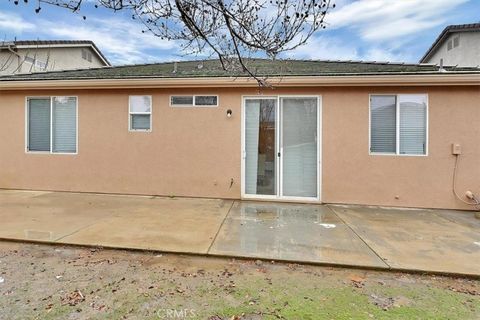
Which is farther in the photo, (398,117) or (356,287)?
(398,117)

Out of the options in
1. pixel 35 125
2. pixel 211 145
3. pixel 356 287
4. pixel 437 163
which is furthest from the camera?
pixel 35 125

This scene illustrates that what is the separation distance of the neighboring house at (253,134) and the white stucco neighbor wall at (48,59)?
6695mm

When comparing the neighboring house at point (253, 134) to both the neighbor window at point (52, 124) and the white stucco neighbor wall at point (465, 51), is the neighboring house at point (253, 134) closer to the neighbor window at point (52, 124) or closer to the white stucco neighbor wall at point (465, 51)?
the neighbor window at point (52, 124)

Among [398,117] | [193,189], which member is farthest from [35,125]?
[398,117]

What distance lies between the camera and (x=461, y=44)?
15.7 m

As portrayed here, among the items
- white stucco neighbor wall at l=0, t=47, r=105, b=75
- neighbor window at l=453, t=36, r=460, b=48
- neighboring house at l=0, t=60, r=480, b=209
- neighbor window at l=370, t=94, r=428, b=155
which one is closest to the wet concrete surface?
neighboring house at l=0, t=60, r=480, b=209

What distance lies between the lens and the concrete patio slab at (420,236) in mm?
3783

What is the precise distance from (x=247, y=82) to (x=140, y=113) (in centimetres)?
290

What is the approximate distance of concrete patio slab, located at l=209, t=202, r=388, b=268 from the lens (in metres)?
3.94

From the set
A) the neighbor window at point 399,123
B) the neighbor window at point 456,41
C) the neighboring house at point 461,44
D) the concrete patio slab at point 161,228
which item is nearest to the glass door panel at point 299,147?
the neighbor window at point 399,123

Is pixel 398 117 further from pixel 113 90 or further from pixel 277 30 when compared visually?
pixel 113 90

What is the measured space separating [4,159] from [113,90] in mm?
3727

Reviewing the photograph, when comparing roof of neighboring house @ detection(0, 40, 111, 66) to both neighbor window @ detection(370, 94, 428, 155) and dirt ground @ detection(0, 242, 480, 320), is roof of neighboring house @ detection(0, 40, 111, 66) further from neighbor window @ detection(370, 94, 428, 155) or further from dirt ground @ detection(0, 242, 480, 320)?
neighbor window @ detection(370, 94, 428, 155)

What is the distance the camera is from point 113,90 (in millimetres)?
7945
